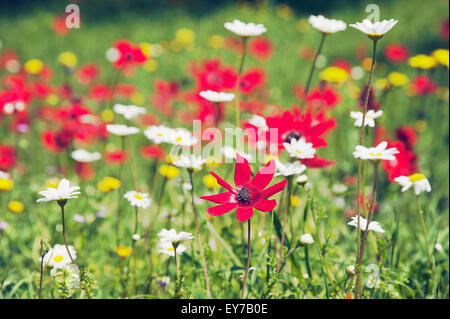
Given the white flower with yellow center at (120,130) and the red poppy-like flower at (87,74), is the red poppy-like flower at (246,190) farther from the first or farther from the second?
the red poppy-like flower at (87,74)

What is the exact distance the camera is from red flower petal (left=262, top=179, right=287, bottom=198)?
2.90 feet

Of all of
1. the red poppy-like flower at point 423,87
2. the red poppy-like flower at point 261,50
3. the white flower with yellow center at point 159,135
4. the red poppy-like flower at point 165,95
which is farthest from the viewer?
the red poppy-like flower at point 261,50

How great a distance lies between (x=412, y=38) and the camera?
131 inches

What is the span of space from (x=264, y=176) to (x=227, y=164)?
78 centimetres

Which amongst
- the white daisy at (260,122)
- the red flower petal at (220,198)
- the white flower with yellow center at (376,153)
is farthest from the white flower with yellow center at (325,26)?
the red flower petal at (220,198)

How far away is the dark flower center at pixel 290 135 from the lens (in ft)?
3.87

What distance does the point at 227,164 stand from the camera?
1.74m

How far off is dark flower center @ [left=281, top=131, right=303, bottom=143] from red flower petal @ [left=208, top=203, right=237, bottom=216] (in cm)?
30

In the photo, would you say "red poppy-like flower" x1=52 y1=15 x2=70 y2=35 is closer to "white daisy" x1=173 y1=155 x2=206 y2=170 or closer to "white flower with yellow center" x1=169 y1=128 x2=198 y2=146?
"white flower with yellow center" x1=169 y1=128 x2=198 y2=146

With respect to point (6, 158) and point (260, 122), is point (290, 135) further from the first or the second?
point (6, 158)

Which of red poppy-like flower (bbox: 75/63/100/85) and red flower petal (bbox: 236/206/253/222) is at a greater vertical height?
red poppy-like flower (bbox: 75/63/100/85)

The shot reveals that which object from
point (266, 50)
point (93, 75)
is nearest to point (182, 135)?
point (93, 75)

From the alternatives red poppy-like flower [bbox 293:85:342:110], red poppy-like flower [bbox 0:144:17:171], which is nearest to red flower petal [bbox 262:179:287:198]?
red poppy-like flower [bbox 293:85:342:110]

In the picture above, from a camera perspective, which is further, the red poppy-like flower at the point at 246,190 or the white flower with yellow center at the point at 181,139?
the white flower with yellow center at the point at 181,139
